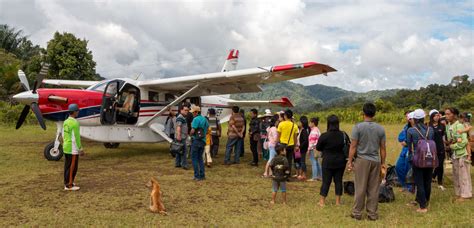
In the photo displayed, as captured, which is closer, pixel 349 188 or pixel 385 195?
pixel 385 195

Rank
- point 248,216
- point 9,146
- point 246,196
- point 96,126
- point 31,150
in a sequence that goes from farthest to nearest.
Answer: point 9,146, point 31,150, point 96,126, point 246,196, point 248,216

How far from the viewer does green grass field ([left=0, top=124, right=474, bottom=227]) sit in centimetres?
466

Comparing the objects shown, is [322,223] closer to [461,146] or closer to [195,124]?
[461,146]

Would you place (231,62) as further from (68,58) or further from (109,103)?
(68,58)

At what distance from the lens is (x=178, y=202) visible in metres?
5.64

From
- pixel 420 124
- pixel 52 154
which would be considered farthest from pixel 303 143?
pixel 52 154

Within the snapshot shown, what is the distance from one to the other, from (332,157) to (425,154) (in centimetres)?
124

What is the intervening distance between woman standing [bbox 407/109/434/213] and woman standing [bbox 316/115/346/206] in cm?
98

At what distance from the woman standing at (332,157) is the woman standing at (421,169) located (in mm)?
980

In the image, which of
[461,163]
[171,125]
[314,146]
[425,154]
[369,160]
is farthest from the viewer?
[171,125]

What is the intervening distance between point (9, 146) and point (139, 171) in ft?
21.5

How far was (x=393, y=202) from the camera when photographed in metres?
5.70

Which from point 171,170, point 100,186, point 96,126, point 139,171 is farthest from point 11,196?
point 96,126

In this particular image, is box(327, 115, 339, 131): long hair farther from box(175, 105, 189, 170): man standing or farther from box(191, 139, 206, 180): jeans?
box(175, 105, 189, 170): man standing
